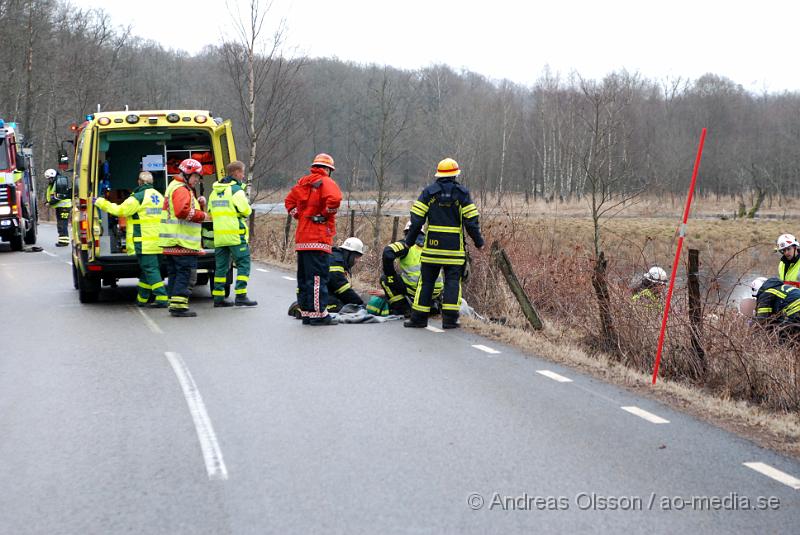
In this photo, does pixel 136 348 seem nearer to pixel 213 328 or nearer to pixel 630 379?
pixel 213 328

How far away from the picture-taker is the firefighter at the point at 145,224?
40.1 feet

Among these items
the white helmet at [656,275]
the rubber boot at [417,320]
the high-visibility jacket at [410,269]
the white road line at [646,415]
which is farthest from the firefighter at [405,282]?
the white road line at [646,415]

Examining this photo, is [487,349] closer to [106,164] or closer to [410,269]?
[410,269]

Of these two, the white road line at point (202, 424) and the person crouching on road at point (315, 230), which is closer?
the white road line at point (202, 424)

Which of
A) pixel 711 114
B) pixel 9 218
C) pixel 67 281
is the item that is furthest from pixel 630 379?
pixel 711 114

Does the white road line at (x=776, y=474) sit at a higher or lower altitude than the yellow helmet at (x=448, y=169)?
lower

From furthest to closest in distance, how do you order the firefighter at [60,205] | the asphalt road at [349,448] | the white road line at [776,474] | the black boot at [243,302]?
the firefighter at [60,205]
the black boot at [243,302]
the white road line at [776,474]
the asphalt road at [349,448]

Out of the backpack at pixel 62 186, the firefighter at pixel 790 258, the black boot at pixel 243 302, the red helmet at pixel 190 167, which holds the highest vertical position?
the red helmet at pixel 190 167

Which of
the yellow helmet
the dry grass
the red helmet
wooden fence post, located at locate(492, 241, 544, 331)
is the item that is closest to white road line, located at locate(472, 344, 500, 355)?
the dry grass

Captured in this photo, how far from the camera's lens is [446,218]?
10.6 meters

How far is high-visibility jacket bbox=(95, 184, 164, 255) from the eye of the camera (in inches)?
481

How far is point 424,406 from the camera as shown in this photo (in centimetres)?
690

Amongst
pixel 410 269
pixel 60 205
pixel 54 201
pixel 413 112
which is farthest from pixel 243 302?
pixel 413 112

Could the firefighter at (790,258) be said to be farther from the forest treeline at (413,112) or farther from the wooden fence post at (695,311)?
the forest treeline at (413,112)
